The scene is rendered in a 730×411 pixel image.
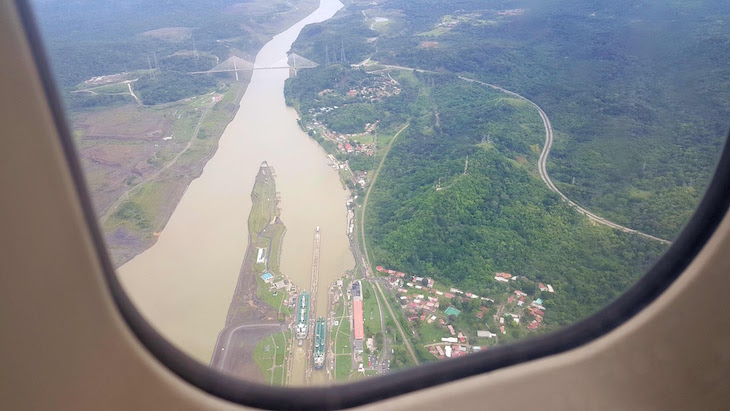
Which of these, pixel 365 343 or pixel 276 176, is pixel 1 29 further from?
pixel 276 176

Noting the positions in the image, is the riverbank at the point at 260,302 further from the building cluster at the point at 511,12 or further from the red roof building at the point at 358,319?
the building cluster at the point at 511,12

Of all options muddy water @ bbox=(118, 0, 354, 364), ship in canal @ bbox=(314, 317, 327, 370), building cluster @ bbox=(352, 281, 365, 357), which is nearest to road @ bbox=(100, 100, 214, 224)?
muddy water @ bbox=(118, 0, 354, 364)

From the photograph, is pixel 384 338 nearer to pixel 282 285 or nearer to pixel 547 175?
pixel 282 285

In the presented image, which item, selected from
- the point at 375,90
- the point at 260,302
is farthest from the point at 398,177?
the point at 375,90

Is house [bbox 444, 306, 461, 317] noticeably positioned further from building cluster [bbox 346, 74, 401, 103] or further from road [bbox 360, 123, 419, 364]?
building cluster [bbox 346, 74, 401, 103]

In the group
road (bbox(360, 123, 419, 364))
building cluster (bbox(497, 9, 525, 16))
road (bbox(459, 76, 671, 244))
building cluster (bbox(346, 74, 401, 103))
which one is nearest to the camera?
road (bbox(360, 123, 419, 364))

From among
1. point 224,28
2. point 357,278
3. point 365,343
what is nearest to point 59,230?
point 365,343
